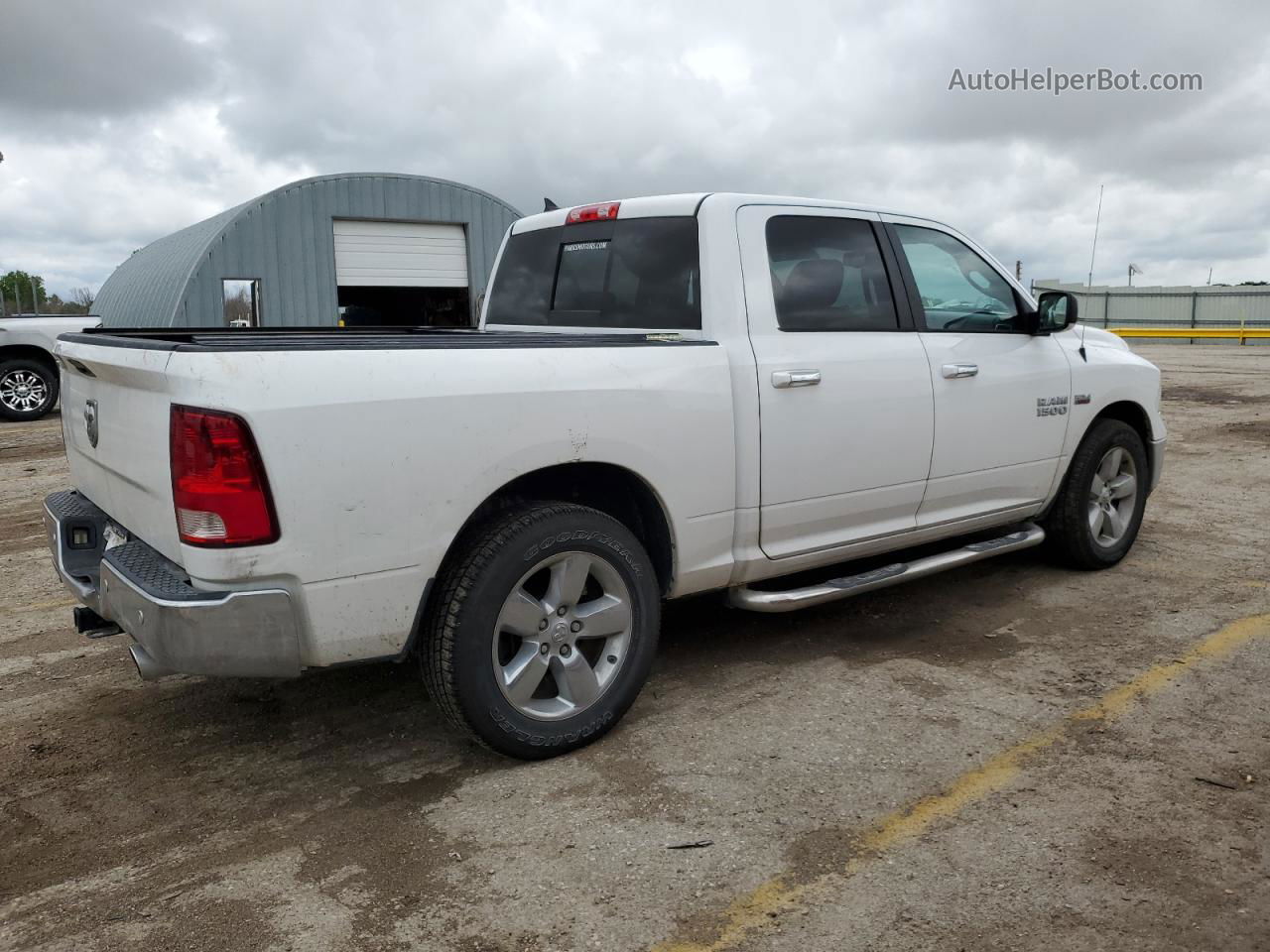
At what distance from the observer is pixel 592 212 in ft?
14.5

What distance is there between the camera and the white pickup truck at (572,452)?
113 inches

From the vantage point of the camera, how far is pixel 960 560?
15.4 feet

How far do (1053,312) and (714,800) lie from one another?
312cm

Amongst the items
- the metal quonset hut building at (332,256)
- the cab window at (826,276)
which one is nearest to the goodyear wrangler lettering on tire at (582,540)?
the cab window at (826,276)

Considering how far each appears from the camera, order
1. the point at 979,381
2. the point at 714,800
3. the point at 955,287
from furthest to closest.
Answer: the point at 955,287 < the point at 979,381 < the point at 714,800

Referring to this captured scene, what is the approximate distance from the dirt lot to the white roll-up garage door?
56.8ft

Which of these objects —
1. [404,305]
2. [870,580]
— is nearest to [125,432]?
[870,580]

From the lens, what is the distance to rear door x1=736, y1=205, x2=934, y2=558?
3936 millimetres

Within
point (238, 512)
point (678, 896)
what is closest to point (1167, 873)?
point (678, 896)

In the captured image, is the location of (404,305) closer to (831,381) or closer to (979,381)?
(979,381)

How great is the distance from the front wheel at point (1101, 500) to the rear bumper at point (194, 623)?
4039 mm

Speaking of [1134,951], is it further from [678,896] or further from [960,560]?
[960,560]

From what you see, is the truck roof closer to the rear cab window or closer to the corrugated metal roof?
the rear cab window

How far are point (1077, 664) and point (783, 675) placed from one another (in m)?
1.21
